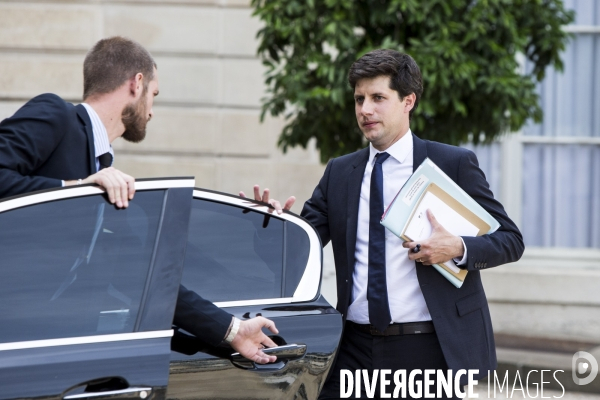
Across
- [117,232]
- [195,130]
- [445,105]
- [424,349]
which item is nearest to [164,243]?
[117,232]

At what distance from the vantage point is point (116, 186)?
2.35 m

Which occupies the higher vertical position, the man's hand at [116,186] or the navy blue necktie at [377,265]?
the man's hand at [116,186]

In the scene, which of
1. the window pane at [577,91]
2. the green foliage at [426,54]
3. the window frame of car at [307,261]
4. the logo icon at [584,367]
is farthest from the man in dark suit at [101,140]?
the window pane at [577,91]

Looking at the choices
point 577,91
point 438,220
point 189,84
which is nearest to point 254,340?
point 438,220

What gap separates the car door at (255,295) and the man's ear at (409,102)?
0.69 meters

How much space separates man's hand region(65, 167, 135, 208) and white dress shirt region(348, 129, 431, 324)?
39.2 inches

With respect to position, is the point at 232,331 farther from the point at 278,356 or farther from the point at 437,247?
the point at 437,247

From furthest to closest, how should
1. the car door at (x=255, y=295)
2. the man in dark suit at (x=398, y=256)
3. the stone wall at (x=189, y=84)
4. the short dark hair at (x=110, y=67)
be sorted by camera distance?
the stone wall at (x=189, y=84) < the man in dark suit at (x=398, y=256) < the short dark hair at (x=110, y=67) < the car door at (x=255, y=295)

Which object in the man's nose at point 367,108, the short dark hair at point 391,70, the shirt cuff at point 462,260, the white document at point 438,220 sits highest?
the short dark hair at point 391,70

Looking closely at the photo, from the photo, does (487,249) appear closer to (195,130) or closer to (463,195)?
(463,195)

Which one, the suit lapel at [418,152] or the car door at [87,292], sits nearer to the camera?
the car door at [87,292]

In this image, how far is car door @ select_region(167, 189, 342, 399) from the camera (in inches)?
96.3

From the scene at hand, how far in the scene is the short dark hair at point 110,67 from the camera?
2787 millimetres

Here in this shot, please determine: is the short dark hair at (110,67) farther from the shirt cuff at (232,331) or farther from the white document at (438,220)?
the white document at (438,220)
